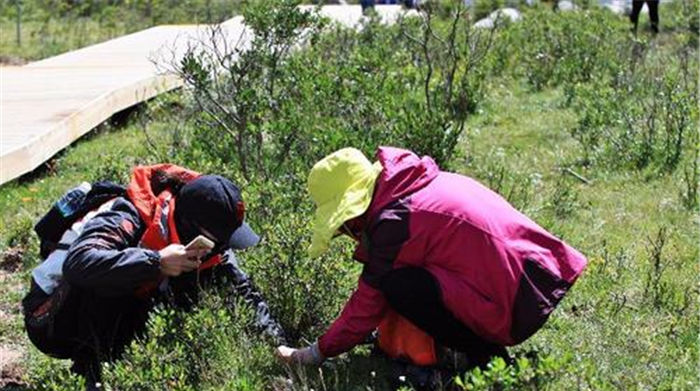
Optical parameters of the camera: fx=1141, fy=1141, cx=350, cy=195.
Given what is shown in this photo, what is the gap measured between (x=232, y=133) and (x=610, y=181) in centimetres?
267

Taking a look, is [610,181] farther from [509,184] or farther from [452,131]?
[452,131]

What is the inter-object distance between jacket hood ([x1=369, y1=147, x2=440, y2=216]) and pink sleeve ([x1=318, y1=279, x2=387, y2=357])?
0.96 feet

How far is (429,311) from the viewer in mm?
4094

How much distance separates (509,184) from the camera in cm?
749

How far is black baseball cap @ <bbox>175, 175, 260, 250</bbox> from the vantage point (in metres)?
4.14

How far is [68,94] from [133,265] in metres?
5.47

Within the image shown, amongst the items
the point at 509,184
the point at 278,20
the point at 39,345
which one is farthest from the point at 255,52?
the point at 39,345

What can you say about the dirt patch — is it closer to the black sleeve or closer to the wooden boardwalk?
the black sleeve

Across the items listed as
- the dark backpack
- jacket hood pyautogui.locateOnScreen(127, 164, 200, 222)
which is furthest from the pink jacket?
the dark backpack

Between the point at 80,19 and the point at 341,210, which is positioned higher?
the point at 341,210

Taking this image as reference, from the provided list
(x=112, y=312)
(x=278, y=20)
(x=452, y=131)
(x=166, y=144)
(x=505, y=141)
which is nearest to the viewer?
(x=112, y=312)

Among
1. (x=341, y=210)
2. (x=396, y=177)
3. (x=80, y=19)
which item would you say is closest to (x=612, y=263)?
(x=396, y=177)

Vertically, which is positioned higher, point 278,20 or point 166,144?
point 278,20

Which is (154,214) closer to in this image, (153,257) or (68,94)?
(153,257)
